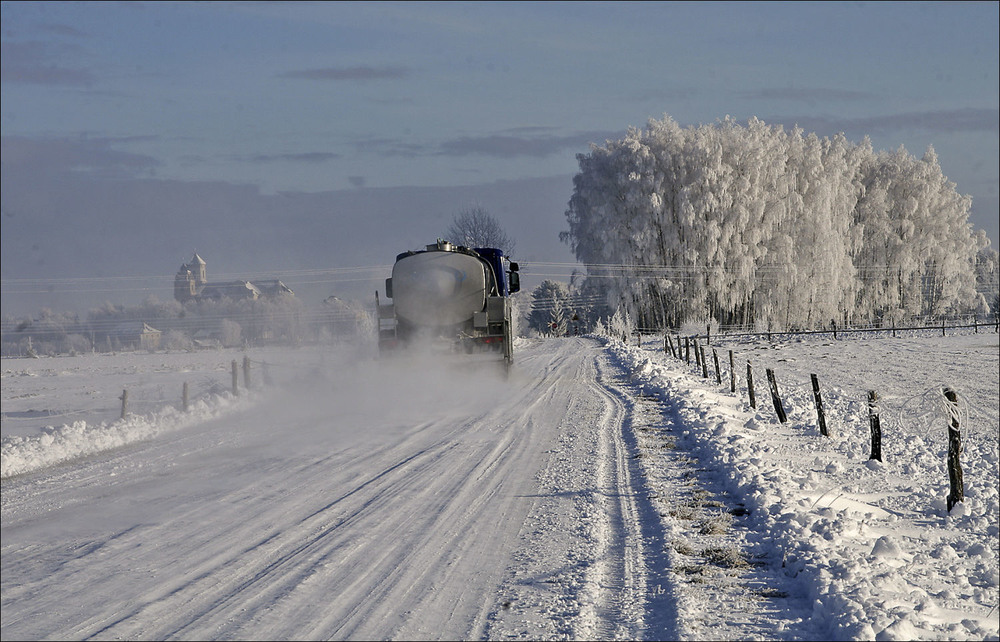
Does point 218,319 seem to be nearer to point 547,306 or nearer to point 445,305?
point 445,305

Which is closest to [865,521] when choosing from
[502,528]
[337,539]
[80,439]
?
[502,528]

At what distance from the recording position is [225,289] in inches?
2645

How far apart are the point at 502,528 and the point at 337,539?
4.69 feet

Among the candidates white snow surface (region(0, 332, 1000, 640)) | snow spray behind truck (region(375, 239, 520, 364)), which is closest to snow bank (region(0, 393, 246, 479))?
white snow surface (region(0, 332, 1000, 640))

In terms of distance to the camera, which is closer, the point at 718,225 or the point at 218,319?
the point at 718,225

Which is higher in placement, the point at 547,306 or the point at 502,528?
the point at 547,306

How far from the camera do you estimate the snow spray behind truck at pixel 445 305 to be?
21109 mm

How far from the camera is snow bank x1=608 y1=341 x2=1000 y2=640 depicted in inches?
198

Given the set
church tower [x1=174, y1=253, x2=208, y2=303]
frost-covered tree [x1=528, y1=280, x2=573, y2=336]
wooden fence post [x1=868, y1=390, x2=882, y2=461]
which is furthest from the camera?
frost-covered tree [x1=528, y1=280, x2=573, y2=336]

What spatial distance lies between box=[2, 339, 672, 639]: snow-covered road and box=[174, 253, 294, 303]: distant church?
1840 inches

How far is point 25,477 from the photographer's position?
35.6 feet

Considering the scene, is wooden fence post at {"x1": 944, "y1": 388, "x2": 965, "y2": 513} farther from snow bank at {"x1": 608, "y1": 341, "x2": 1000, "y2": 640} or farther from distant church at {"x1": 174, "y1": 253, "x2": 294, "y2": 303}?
distant church at {"x1": 174, "y1": 253, "x2": 294, "y2": 303}

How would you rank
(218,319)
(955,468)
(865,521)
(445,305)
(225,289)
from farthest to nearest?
1. (225,289)
2. (218,319)
3. (445,305)
4. (955,468)
5. (865,521)

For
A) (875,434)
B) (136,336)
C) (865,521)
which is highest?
(136,336)
